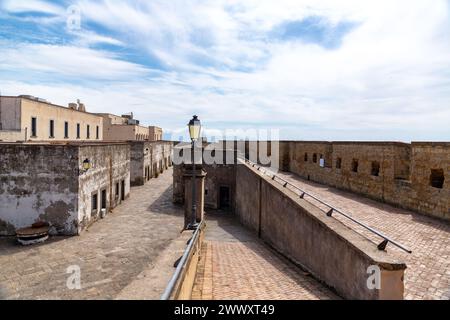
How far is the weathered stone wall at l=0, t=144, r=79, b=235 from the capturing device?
514 inches

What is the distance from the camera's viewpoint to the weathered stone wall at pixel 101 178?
544 inches

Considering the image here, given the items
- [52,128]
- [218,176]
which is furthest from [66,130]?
[218,176]

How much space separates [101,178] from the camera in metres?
16.2

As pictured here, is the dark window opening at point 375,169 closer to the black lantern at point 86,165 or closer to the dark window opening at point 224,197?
the dark window opening at point 224,197

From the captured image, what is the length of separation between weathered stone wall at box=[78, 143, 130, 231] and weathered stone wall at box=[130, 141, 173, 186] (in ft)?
15.3

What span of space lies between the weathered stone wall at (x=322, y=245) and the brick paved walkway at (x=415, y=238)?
809 mm

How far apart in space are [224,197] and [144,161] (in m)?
11.6

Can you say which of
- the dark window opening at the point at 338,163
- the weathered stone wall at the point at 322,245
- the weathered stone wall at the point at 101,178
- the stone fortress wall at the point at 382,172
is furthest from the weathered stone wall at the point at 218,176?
the dark window opening at the point at 338,163

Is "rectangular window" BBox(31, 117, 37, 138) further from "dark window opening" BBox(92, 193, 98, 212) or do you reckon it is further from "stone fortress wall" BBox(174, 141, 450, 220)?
"stone fortress wall" BBox(174, 141, 450, 220)

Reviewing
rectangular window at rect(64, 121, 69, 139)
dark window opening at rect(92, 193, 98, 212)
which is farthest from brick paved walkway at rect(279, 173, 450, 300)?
rectangular window at rect(64, 121, 69, 139)

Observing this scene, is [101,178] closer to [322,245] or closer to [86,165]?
[86,165]

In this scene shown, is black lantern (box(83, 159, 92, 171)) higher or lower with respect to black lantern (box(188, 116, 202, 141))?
lower

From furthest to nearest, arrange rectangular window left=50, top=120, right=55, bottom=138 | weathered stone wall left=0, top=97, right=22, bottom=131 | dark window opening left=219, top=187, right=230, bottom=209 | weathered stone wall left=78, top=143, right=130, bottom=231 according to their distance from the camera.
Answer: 1. rectangular window left=50, top=120, right=55, bottom=138
2. weathered stone wall left=0, top=97, right=22, bottom=131
3. dark window opening left=219, top=187, right=230, bottom=209
4. weathered stone wall left=78, top=143, right=130, bottom=231
